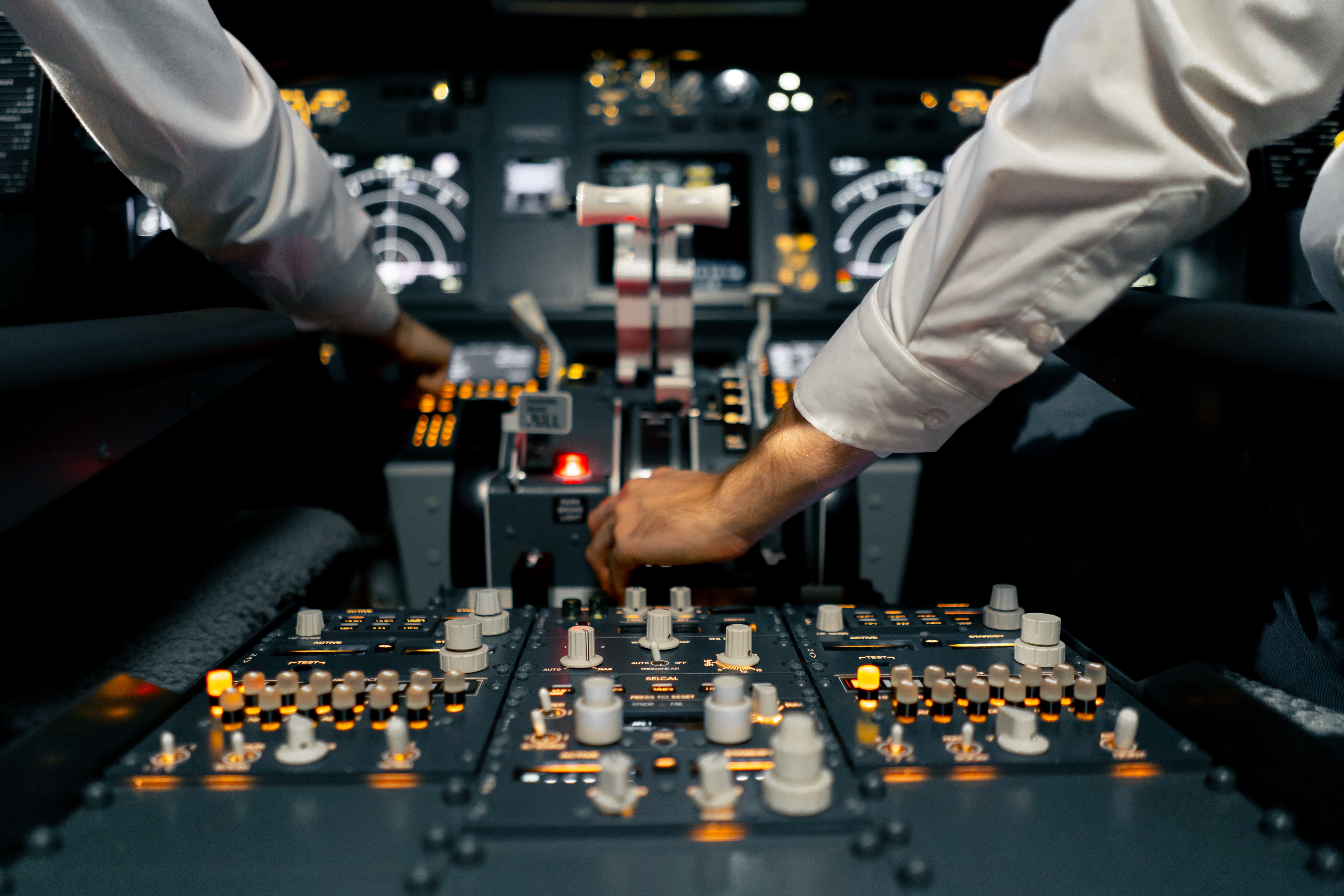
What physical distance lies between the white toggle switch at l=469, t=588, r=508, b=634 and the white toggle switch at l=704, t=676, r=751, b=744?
31 centimetres

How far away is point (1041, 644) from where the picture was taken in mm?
874

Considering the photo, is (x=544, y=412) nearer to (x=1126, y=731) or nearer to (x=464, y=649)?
(x=464, y=649)

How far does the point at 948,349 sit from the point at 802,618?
1.03 feet

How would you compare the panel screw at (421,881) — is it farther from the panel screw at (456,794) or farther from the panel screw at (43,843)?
the panel screw at (43,843)

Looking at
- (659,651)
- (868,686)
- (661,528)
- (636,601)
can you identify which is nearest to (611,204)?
(661,528)

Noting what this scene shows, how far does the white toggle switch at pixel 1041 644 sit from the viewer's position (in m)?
0.87

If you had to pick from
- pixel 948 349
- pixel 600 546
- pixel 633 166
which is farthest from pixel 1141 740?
pixel 633 166

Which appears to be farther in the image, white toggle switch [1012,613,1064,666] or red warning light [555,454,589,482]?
red warning light [555,454,589,482]

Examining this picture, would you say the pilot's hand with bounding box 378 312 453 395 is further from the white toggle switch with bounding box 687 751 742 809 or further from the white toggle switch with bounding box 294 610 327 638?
the white toggle switch with bounding box 687 751 742 809

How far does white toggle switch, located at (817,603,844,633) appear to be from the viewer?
3.14 feet

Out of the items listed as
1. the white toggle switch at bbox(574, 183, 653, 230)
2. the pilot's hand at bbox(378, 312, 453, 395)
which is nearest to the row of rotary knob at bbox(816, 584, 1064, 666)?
the white toggle switch at bbox(574, 183, 653, 230)

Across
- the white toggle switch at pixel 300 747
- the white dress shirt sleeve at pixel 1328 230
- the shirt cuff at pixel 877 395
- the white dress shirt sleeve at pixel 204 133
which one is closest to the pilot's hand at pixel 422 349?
the white dress shirt sleeve at pixel 204 133

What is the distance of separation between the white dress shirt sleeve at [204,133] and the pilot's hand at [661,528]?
55 centimetres

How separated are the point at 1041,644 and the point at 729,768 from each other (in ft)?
1.19
